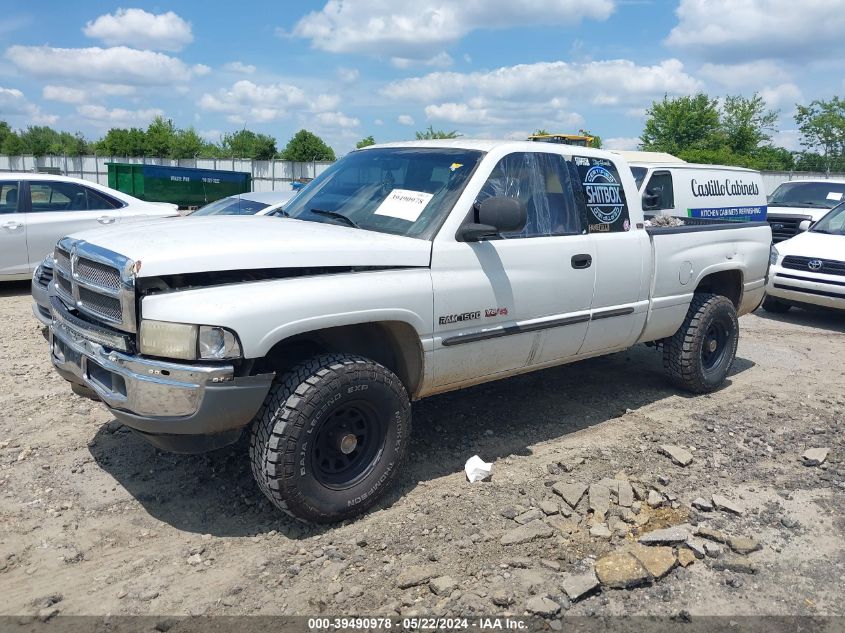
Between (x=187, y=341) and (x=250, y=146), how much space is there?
1910 inches

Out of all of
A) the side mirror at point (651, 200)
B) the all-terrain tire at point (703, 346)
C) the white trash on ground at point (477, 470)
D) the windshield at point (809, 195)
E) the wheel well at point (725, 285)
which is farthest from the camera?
the windshield at point (809, 195)

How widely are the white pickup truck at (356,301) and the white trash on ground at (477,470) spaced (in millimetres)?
525

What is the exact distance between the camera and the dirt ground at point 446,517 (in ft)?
10.3

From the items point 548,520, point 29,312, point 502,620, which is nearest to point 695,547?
point 548,520

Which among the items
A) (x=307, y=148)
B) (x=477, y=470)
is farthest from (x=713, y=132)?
(x=477, y=470)

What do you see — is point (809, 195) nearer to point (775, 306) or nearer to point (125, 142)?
point (775, 306)

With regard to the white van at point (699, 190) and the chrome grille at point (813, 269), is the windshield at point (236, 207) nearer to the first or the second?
the white van at point (699, 190)

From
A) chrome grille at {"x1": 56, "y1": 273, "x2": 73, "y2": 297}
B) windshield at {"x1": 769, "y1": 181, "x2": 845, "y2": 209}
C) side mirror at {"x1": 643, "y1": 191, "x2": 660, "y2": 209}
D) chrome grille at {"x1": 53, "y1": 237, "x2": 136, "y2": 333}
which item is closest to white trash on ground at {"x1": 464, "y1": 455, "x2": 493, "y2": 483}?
chrome grille at {"x1": 53, "y1": 237, "x2": 136, "y2": 333}

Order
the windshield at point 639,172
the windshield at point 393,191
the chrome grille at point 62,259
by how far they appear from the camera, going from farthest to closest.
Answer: the windshield at point 639,172 → the windshield at point 393,191 → the chrome grille at point 62,259

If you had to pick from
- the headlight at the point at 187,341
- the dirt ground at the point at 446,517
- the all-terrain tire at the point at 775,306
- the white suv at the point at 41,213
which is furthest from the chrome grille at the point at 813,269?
the white suv at the point at 41,213

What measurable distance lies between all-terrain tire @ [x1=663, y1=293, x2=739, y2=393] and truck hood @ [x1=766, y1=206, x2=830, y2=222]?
8.02 metres

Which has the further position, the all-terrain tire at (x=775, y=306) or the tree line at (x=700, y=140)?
the tree line at (x=700, y=140)

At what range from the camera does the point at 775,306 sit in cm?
1022

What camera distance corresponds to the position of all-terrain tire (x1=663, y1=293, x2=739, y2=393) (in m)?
5.81
